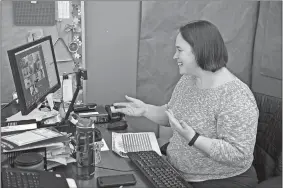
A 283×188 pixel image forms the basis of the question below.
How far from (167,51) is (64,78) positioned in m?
0.90

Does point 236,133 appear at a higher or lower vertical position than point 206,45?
lower

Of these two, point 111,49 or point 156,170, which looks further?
point 111,49

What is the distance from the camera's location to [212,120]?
169cm

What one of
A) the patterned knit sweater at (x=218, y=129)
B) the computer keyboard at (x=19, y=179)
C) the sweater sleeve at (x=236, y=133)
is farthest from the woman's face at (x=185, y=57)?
the computer keyboard at (x=19, y=179)

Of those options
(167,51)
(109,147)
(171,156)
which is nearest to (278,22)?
(167,51)

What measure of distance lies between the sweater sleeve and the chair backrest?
0.20m

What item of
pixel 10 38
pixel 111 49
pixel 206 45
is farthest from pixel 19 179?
pixel 111 49

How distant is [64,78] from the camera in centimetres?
238

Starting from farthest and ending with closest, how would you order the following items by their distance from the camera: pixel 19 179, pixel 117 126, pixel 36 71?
pixel 117 126 < pixel 36 71 < pixel 19 179

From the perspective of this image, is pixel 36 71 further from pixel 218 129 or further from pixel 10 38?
pixel 218 129

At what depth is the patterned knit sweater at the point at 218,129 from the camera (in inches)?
61.9

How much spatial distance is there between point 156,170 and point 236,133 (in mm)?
392

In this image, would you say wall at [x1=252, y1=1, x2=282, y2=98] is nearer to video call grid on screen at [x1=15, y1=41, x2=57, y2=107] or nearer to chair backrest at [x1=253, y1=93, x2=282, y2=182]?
chair backrest at [x1=253, y1=93, x2=282, y2=182]

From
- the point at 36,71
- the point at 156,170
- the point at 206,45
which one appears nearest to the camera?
the point at 156,170
